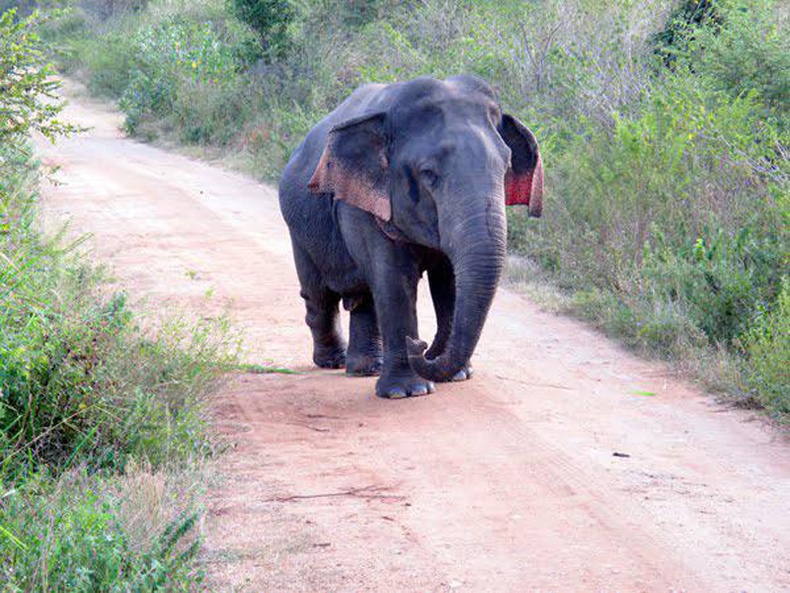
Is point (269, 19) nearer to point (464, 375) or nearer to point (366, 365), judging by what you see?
point (366, 365)

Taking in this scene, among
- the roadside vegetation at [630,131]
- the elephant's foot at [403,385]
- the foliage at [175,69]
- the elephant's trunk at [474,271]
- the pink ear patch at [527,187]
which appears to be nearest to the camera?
the elephant's trunk at [474,271]

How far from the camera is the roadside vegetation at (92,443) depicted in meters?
4.20

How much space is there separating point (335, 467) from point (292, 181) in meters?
2.87

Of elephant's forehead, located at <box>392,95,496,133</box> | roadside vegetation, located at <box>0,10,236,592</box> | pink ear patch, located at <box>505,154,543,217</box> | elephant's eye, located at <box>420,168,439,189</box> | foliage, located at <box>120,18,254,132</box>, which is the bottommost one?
foliage, located at <box>120,18,254,132</box>

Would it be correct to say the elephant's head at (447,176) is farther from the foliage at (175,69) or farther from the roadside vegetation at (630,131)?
the foliage at (175,69)

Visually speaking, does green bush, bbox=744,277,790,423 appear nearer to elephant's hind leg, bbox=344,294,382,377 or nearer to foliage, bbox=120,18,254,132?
elephant's hind leg, bbox=344,294,382,377

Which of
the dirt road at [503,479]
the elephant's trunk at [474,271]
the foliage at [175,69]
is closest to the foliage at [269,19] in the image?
the foliage at [175,69]

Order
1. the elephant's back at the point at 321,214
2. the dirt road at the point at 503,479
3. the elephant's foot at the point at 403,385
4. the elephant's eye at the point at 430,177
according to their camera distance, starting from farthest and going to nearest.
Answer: the elephant's back at the point at 321,214
the elephant's foot at the point at 403,385
the elephant's eye at the point at 430,177
the dirt road at the point at 503,479

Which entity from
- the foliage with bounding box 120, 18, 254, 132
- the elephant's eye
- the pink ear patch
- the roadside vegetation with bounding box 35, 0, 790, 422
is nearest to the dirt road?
the roadside vegetation with bounding box 35, 0, 790, 422

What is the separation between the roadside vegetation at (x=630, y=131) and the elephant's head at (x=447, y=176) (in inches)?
74.8

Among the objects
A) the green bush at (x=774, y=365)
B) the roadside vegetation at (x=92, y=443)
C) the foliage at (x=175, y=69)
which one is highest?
the roadside vegetation at (x=92, y=443)

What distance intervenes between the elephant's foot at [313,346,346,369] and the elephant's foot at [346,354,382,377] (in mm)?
403

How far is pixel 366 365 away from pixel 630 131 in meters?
3.98

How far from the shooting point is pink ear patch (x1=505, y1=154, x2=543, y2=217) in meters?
7.39
